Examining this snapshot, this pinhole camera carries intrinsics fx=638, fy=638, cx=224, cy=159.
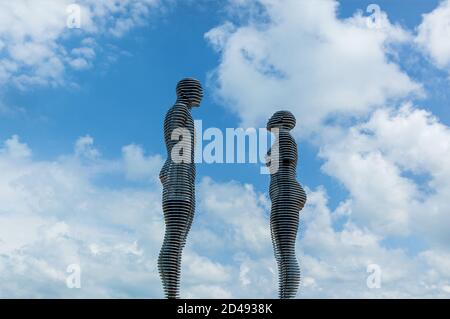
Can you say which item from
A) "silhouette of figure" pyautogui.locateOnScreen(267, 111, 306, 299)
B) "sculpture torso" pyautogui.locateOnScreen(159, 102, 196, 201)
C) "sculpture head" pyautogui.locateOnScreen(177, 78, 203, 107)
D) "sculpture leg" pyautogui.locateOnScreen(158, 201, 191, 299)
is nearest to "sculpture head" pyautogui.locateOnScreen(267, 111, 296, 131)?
"silhouette of figure" pyautogui.locateOnScreen(267, 111, 306, 299)

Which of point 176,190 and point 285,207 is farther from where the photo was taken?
point 285,207

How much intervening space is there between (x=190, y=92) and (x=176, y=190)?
247 inches

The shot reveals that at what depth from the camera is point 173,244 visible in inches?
1304

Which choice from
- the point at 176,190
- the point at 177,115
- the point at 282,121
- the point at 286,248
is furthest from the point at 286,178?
the point at 177,115

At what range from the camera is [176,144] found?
114 feet

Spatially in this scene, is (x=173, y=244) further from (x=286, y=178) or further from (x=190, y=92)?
(x=190, y=92)

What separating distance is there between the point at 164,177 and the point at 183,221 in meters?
2.69

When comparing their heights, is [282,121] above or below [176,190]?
above

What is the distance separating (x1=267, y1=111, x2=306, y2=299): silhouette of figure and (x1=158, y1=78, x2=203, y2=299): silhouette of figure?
494 centimetres

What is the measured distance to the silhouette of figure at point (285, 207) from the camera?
114 ft

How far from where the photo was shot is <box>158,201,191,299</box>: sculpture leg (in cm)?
3269
